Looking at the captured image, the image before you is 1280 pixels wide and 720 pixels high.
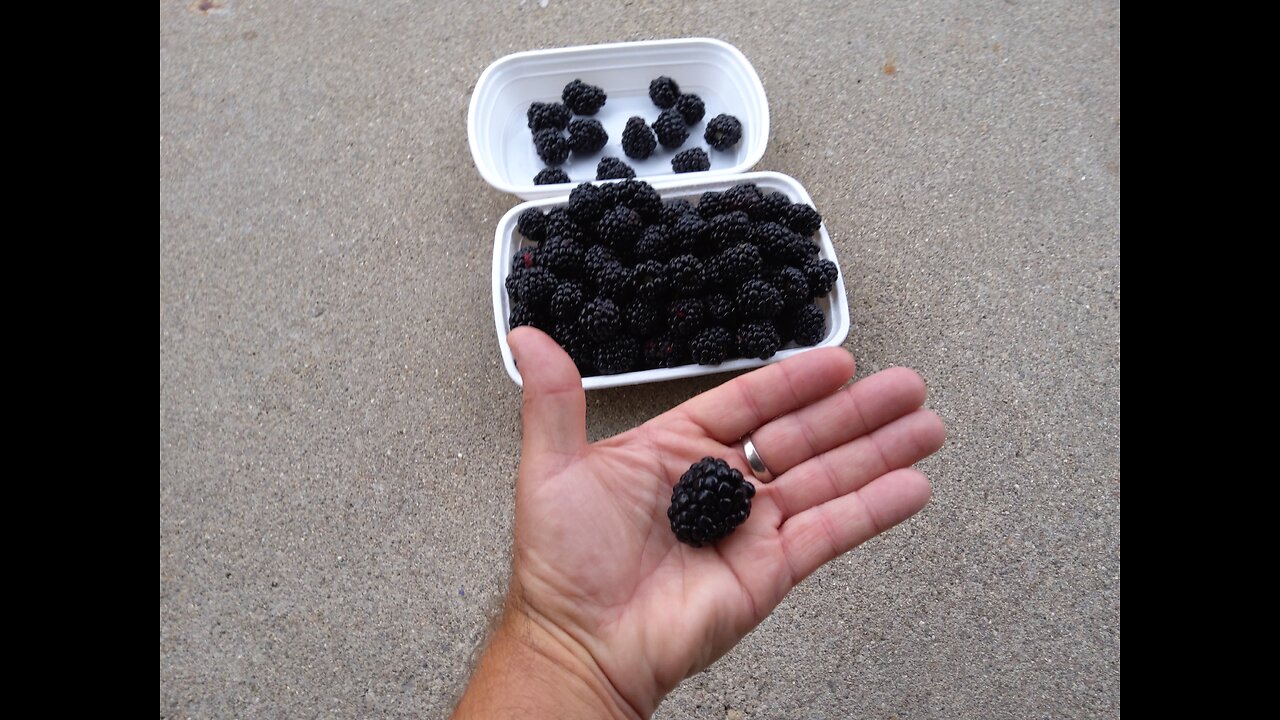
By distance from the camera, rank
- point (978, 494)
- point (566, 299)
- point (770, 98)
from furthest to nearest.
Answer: point (770, 98), point (978, 494), point (566, 299)

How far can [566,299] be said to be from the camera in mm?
1151

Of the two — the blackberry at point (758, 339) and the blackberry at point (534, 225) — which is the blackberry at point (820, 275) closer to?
the blackberry at point (758, 339)

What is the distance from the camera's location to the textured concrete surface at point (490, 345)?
1.21 meters

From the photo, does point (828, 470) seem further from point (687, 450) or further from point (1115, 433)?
point (1115, 433)

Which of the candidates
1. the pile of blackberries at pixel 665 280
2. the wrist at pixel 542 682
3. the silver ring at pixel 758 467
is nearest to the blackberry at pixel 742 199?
the pile of blackberries at pixel 665 280

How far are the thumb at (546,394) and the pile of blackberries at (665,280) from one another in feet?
0.93

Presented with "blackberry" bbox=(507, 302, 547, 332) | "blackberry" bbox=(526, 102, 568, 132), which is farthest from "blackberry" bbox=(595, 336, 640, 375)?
"blackberry" bbox=(526, 102, 568, 132)

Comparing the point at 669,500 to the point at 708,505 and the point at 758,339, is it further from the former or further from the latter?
the point at 758,339

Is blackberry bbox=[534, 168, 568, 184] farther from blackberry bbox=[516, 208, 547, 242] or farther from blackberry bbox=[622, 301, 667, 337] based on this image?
blackberry bbox=[622, 301, 667, 337]

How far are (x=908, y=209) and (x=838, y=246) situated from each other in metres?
0.18

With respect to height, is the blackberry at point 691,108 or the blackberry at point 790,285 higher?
the blackberry at point 691,108

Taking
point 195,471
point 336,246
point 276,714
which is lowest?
point 276,714

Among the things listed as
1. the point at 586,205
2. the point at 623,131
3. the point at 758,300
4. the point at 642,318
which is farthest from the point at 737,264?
the point at 623,131

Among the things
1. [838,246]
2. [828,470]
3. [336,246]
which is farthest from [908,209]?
[336,246]
